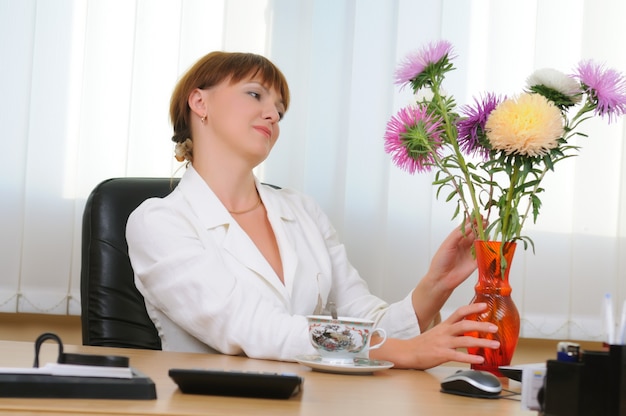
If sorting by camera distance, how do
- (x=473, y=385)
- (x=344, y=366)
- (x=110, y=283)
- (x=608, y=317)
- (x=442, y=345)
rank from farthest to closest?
(x=110, y=283), (x=442, y=345), (x=344, y=366), (x=473, y=385), (x=608, y=317)

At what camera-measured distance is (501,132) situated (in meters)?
1.29

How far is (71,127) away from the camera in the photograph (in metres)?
2.23

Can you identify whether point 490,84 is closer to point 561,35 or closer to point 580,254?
point 561,35

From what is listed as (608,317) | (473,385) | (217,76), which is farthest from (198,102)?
(608,317)

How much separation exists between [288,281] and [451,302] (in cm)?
72

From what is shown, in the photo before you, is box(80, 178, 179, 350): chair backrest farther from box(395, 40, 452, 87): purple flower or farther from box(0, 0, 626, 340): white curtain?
box(395, 40, 452, 87): purple flower

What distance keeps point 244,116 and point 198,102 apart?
0.14 m

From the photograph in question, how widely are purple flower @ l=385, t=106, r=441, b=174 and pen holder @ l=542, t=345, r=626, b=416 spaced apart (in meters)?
0.65

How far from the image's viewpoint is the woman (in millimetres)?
1436

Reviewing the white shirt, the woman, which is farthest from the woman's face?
the white shirt

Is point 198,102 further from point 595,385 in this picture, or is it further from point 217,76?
point 595,385

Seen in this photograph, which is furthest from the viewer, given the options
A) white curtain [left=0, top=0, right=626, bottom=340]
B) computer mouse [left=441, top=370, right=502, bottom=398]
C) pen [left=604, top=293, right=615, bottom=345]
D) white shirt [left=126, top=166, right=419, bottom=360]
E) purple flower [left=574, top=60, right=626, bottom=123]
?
white curtain [left=0, top=0, right=626, bottom=340]

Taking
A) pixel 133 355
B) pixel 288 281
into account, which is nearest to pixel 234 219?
pixel 288 281

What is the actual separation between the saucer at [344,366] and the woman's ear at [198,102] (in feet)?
2.56
